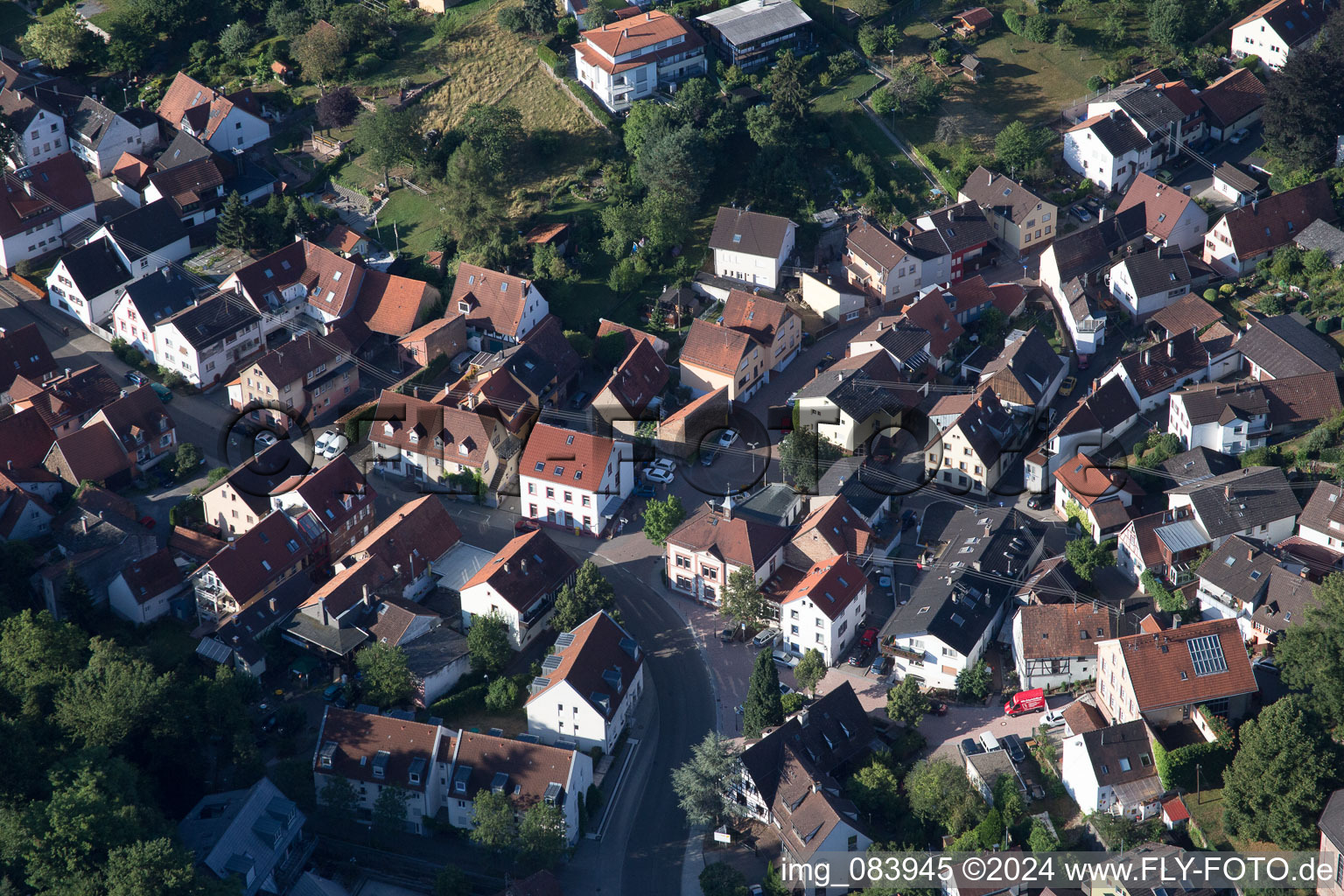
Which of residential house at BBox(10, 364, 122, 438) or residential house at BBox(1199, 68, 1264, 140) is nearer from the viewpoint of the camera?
residential house at BBox(10, 364, 122, 438)

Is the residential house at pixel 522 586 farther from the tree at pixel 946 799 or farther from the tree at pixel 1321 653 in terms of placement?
the tree at pixel 1321 653

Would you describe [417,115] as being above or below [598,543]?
above

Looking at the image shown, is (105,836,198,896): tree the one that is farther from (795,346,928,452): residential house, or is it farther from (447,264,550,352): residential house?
(795,346,928,452): residential house

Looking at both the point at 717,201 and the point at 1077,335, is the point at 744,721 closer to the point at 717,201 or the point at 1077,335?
the point at 1077,335

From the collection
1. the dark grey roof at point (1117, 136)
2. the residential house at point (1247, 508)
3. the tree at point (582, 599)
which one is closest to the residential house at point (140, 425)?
the tree at point (582, 599)

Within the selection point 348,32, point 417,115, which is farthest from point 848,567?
point 348,32

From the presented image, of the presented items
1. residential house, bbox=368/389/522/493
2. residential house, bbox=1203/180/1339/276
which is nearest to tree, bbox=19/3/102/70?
residential house, bbox=368/389/522/493
